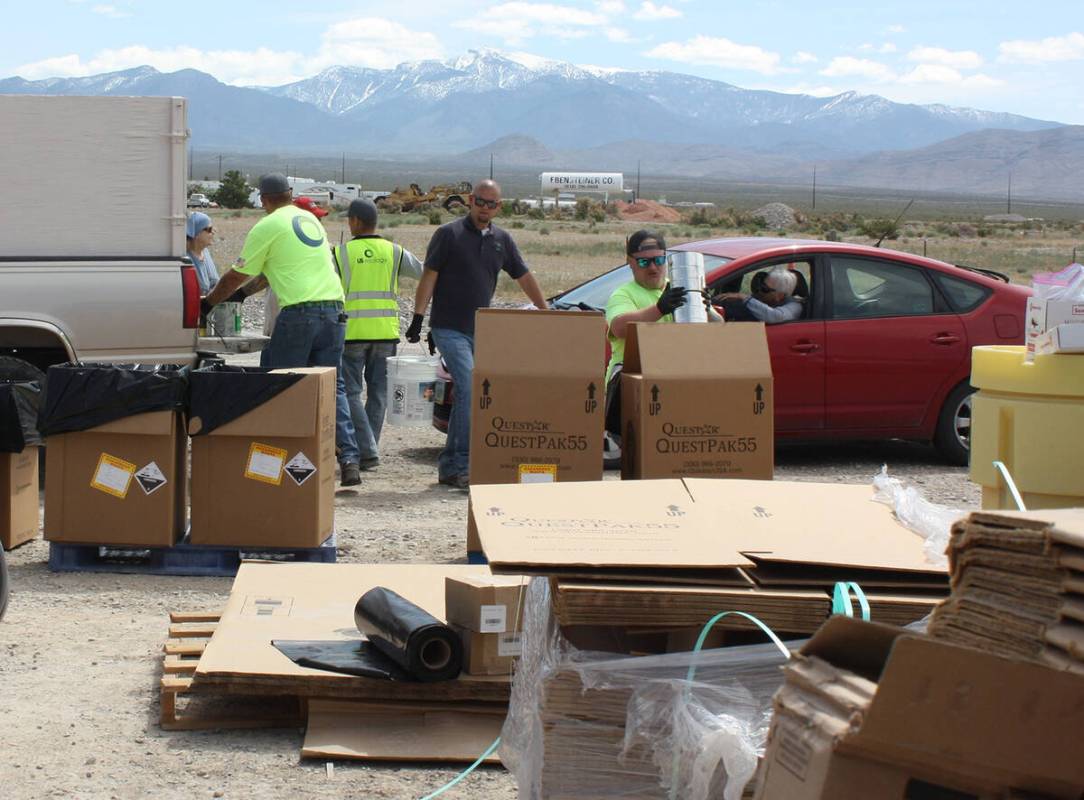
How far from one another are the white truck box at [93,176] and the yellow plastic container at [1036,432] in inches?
235

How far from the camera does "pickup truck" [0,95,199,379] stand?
8.30 metres

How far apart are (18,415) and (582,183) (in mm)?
84527

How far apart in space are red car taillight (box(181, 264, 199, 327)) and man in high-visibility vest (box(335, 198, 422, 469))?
1.28m

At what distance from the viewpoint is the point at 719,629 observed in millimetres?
3438

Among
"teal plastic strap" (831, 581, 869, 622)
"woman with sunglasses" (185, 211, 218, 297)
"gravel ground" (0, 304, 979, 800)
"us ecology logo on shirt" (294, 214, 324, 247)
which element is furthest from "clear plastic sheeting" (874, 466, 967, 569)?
"woman with sunglasses" (185, 211, 218, 297)

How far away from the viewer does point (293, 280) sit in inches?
340

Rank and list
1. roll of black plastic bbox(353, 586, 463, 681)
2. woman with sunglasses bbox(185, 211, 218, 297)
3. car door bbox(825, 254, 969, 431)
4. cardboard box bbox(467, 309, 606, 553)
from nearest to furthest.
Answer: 1. roll of black plastic bbox(353, 586, 463, 681)
2. cardboard box bbox(467, 309, 606, 553)
3. car door bbox(825, 254, 969, 431)
4. woman with sunglasses bbox(185, 211, 218, 297)

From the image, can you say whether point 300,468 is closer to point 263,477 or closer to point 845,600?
point 263,477

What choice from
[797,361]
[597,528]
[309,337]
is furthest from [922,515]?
[797,361]

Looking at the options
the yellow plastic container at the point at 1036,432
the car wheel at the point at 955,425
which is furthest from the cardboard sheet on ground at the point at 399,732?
the car wheel at the point at 955,425

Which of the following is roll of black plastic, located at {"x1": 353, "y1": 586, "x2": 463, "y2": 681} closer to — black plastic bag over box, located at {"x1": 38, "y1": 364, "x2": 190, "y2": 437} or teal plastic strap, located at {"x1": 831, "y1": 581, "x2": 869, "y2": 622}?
teal plastic strap, located at {"x1": 831, "y1": 581, "x2": 869, "y2": 622}

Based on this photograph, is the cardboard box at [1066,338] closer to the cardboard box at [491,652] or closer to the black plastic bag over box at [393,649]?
the cardboard box at [491,652]

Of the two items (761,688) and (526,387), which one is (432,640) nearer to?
(761,688)

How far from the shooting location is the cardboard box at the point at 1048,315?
3721 mm
